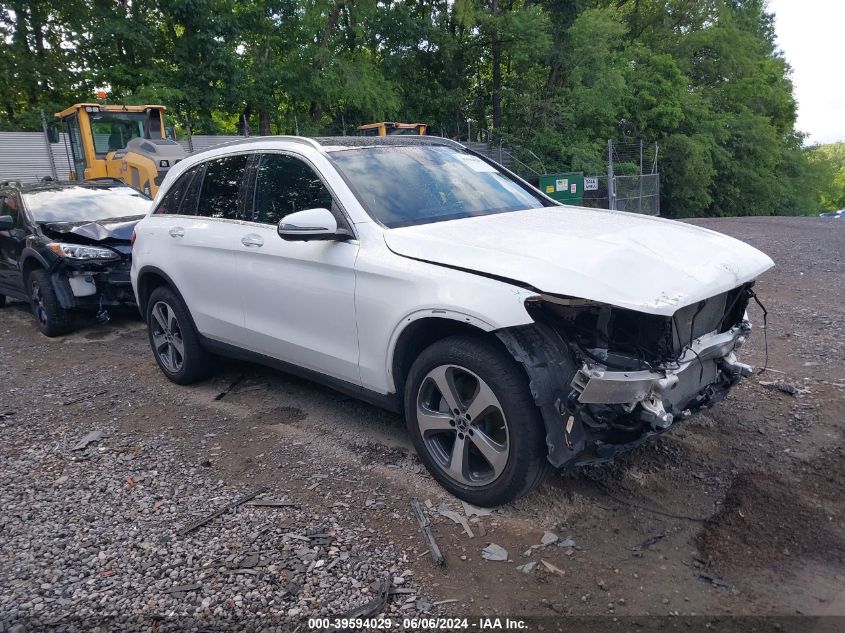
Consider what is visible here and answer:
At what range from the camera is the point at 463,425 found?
10.8 ft

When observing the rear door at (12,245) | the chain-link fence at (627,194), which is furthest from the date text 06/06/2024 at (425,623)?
the chain-link fence at (627,194)

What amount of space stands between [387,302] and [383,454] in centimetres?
109

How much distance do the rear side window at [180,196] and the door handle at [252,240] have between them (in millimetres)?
888

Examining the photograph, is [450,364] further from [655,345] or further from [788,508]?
[788,508]

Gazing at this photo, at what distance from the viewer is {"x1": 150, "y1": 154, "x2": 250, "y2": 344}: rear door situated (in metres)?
4.57

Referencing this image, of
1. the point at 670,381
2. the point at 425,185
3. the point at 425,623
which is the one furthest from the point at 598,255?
the point at 425,623

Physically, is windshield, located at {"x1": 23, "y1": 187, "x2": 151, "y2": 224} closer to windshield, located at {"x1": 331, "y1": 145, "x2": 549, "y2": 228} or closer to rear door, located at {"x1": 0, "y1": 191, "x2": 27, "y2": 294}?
rear door, located at {"x1": 0, "y1": 191, "x2": 27, "y2": 294}

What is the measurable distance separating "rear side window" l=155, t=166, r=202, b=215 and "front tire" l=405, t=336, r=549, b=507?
2.69 meters

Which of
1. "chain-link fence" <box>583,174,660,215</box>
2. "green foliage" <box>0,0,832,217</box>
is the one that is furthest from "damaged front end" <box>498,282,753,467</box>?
"green foliage" <box>0,0,832,217</box>

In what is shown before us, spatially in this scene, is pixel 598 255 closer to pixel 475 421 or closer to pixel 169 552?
pixel 475 421

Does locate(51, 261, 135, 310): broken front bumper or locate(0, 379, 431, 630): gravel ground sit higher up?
locate(51, 261, 135, 310): broken front bumper

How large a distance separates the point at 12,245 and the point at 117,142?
7.64 meters

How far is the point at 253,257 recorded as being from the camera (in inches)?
170

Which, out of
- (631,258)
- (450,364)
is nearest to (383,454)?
(450,364)
